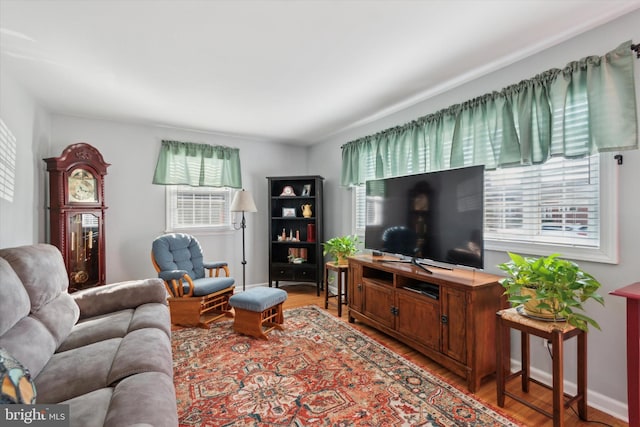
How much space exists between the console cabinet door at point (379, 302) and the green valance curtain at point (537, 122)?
127 cm

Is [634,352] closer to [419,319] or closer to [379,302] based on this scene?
[419,319]

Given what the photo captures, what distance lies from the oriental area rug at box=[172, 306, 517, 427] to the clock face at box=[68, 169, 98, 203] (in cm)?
188

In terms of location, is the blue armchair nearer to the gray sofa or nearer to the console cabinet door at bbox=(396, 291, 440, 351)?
the gray sofa

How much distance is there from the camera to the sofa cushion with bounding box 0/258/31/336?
1363 millimetres

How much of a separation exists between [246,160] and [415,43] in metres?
3.29

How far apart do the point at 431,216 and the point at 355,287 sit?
1.19 meters

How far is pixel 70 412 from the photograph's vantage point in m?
1.11

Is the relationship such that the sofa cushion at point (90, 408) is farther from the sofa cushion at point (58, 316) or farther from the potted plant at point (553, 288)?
the potted plant at point (553, 288)

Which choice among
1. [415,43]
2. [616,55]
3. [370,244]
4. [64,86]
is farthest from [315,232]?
[616,55]

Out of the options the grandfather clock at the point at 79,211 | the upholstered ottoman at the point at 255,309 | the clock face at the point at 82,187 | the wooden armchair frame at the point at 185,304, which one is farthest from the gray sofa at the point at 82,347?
the clock face at the point at 82,187

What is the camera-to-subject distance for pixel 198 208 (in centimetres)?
443

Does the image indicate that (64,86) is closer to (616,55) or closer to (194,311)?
(194,311)

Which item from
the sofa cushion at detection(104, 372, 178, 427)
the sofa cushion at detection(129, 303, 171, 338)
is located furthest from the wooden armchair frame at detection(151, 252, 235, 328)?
the sofa cushion at detection(104, 372, 178, 427)

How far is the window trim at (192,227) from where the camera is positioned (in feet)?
13.6
